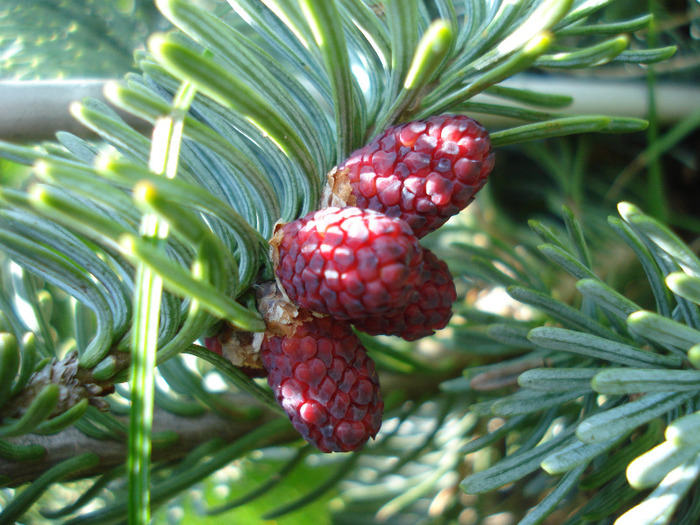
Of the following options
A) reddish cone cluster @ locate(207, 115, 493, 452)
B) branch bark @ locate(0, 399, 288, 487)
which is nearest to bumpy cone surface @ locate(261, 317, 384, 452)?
reddish cone cluster @ locate(207, 115, 493, 452)

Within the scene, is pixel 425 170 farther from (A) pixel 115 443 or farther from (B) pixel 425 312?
(A) pixel 115 443

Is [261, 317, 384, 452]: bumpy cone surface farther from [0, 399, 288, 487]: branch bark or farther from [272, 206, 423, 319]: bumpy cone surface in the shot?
[0, 399, 288, 487]: branch bark

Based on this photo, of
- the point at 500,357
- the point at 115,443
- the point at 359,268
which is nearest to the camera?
the point at 359,268

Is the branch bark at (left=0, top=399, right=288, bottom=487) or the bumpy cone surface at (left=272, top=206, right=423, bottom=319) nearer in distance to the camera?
the bumpy cone surface at (left=272, top=206, right=423, bottom=319)

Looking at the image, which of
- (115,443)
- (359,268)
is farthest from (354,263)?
(115,443)

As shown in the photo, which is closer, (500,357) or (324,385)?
(324,385)

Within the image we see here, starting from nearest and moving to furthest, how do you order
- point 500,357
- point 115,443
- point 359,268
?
point 359,268 < point 115,443 < point 500,357

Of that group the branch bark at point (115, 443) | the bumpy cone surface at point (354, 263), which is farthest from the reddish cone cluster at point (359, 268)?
the branch bark at point (115, 443)
